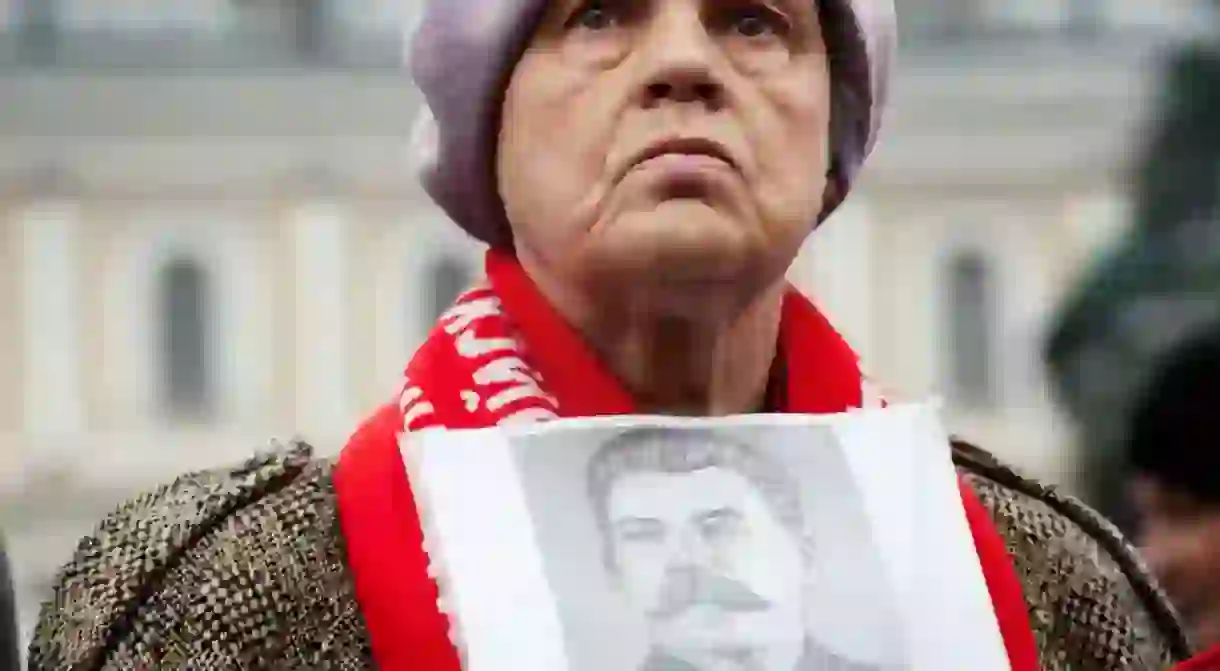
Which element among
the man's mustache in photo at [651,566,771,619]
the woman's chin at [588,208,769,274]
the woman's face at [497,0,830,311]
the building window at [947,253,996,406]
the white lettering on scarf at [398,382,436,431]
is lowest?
the man's mustache in photo at [651,566,771,619]

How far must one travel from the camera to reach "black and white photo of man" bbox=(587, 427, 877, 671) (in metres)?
0.67

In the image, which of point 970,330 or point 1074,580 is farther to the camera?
point 970,330

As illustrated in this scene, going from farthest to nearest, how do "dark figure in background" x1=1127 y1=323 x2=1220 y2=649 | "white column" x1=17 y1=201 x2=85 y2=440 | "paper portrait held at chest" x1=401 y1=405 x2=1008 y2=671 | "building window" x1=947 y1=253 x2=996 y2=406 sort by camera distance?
"building window" x1=947 y1=253 x2=996 y2=406 < "white column" x1=17 y1=201 x2=85 y2=440 < "dark figure in background" x1=1127 y1=323 x2=1220 y2=649 < "paper portrait held at chest" x1=401 y1=405 x2=1008 y2=671

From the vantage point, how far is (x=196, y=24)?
502 cm

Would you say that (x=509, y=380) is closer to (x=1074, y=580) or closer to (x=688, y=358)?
(x=688, y=358)

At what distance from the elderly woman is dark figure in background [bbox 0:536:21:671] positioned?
15 mm

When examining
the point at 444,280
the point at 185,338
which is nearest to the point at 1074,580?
the point at 444,280

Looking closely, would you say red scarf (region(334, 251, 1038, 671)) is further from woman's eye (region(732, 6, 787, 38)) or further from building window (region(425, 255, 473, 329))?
building window (region(425, 255, 473, 329))

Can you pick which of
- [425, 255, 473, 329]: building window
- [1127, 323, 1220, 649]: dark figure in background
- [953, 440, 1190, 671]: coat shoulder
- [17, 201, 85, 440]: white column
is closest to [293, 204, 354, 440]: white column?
[425, 255, 473, 329]: building window

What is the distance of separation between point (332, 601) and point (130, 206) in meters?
4.56

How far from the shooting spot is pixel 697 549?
2.25 feet

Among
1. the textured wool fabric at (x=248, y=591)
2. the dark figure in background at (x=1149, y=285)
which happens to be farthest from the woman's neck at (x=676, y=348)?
the dark figure in background at (x=1149, y=285)

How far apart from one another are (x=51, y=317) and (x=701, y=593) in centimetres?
460

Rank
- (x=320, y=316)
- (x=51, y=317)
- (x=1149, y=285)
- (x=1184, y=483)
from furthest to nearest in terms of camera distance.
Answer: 1. (x=320, y=316)
2. (x=51, y=317)
3. (x=1149, y=285)
4. (x=1184, y=483)
